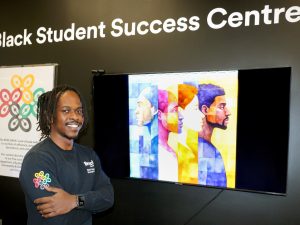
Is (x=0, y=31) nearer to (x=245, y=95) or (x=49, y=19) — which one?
(x=49, y=19)

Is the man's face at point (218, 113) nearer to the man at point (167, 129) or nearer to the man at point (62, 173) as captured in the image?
the man at point (167, 129)

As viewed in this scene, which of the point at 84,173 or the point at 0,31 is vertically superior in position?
the point at 0,31

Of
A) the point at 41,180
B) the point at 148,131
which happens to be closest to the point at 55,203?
the point at 41,180

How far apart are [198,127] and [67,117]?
887 millimetres

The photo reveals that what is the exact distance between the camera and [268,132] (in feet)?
6.97

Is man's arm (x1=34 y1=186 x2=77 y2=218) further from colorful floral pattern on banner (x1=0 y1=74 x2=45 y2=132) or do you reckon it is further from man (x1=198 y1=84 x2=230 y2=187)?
colorful floral pattern on banner (x1=0 y1=74 x2=45 y2=132)

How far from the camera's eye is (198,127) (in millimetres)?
2314

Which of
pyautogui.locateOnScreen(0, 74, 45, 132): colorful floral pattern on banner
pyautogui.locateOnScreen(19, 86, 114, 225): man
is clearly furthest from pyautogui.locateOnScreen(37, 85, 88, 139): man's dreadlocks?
pyautogui.locateOnScreen(0, 74, 45, 132): colorful floral pattern on banner

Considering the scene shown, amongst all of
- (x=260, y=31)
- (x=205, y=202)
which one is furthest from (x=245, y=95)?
(x=205, y=202)

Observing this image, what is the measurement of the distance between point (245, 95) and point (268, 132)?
269 millimetres

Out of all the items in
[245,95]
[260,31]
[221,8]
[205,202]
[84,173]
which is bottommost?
[205,202]

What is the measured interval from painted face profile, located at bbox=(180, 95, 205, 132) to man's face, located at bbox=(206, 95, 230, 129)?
63 mm

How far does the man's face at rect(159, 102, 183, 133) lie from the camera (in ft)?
7.77

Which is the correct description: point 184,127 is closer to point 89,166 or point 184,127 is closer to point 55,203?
point 89,166
